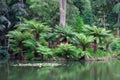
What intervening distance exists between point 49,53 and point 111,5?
1835cm

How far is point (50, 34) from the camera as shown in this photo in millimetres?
27234

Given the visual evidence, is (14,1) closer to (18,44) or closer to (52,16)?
(52,16)

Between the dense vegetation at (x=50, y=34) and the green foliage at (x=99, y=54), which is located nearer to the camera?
the dense vegetation at (x=50, y=34)

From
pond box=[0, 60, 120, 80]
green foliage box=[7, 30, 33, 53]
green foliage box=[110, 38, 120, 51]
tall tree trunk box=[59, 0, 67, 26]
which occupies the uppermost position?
tall tree trunk box=[59, 0, 67, 26]

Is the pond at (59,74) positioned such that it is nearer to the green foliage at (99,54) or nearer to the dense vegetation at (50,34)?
the dense vegetation at (50,34)

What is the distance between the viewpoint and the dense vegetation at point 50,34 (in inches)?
997

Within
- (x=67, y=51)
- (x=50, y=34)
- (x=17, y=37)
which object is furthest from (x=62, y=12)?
(x=17, y=37)

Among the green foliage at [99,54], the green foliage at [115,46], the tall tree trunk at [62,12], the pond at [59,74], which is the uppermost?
the tall tree trunk at [62,12]

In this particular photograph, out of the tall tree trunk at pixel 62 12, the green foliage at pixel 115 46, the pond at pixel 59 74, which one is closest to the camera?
the pond at pixel 59 74

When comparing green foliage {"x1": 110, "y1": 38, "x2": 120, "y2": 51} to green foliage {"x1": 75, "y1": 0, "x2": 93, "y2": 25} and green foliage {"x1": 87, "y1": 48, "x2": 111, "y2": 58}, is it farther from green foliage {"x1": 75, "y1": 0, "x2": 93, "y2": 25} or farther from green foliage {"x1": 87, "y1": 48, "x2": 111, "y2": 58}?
green foliage {"x1": 75, "y1": 0, "x2": 93, "y2": 25}

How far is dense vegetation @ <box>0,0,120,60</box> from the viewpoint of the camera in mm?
25328

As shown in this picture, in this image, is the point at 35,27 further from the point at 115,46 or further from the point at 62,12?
the point at 115,46

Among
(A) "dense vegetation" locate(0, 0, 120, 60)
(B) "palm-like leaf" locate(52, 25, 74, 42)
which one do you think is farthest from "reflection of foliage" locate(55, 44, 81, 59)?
(B) "palm-like leaf" locate(52, 25, 74, 42)

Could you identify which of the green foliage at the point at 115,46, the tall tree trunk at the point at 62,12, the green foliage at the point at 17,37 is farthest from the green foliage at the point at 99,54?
the green foliage at the point at 17,37
